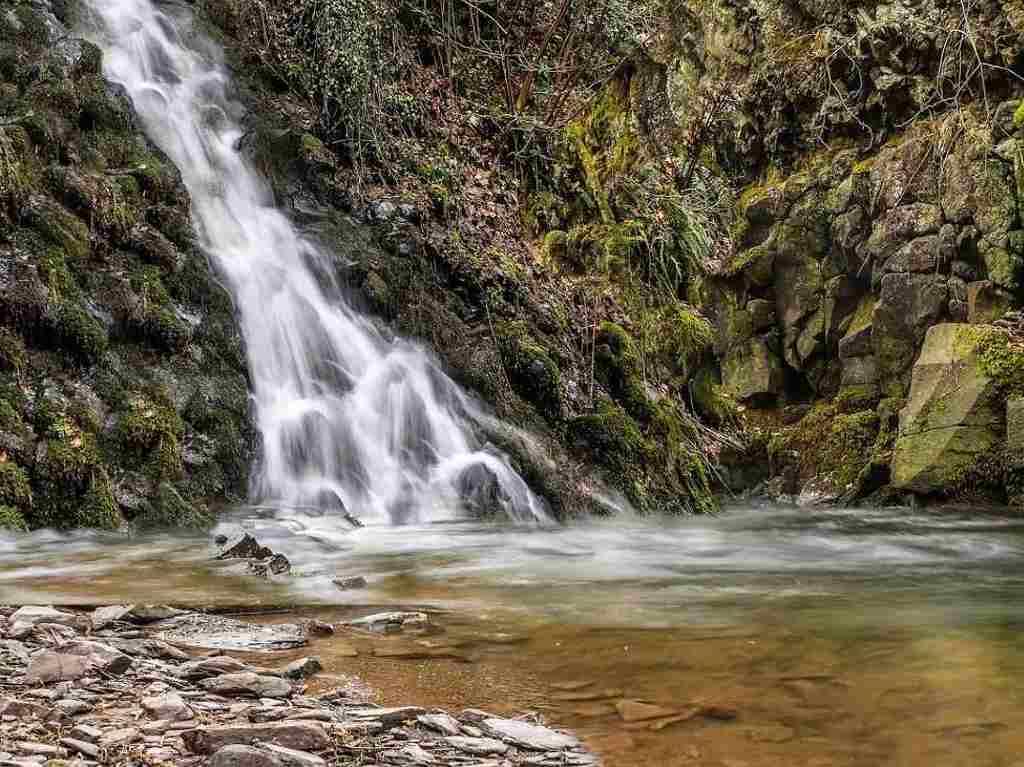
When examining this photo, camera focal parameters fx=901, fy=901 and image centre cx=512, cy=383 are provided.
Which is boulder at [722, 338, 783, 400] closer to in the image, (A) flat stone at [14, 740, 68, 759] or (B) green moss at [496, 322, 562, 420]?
(B) green moss at [496, 322, 562, 420]

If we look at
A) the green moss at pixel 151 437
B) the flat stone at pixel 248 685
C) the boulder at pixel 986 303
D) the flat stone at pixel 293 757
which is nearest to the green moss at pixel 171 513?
the green moss at pixel 151 437

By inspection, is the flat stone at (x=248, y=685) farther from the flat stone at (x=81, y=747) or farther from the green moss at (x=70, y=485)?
the green moss at (x=70, y=485)

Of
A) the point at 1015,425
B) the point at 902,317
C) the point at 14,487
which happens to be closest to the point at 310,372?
the point at 14,487

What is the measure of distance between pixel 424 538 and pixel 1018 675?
14.3ft

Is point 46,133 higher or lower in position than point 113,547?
higher

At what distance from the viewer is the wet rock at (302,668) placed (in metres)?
2.88

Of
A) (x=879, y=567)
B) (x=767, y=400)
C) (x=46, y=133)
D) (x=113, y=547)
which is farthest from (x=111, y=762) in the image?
(x=767, y=400)

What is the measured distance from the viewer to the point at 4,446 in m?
5.81

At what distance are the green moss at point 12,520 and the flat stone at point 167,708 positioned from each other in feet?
12.8

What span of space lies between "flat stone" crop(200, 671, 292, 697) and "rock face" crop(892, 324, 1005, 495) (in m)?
10.4

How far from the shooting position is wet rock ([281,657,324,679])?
2.88 meters

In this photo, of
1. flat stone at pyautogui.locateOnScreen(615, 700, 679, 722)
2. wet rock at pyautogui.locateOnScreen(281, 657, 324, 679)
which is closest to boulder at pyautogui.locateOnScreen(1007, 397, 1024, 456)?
flat stone at pyautogui.locateOnScreen(615, 700, 679, 722)

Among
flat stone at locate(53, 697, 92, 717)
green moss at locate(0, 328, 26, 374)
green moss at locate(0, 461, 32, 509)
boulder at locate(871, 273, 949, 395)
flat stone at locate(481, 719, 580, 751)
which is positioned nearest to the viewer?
flat stone at locate(53, 697, 92, 717)

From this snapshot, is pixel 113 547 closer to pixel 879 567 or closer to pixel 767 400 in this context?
pixel 879 567
